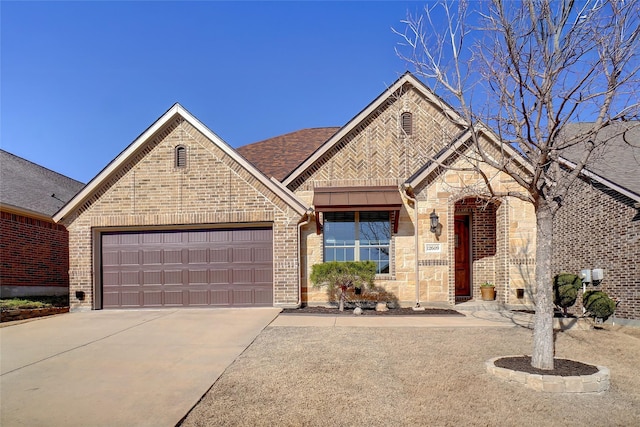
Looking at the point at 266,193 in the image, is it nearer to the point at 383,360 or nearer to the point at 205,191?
the point at 205,191

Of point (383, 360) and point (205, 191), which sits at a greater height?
point (205, 191)

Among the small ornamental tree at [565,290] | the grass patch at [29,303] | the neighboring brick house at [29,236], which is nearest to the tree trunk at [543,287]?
the small ornamental tree at [565,290]

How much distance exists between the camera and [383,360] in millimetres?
6859

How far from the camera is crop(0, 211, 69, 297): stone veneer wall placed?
13.2 m

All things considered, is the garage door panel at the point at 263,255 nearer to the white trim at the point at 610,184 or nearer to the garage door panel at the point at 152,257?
the garage door panel at the point at 152,257

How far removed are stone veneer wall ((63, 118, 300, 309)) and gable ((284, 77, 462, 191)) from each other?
1.48m

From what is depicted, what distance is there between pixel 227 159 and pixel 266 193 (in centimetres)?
146

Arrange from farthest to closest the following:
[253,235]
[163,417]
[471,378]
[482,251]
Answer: [482,251] < [253,235] < [471,378] < [163,417]

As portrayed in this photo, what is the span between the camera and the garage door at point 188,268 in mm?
12445

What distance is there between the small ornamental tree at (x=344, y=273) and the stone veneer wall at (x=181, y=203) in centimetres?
96

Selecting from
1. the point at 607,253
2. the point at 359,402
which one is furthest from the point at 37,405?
the point at 607,253

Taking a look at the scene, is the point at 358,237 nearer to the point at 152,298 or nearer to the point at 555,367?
the point at 152,298

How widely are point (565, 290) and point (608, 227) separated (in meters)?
2.91

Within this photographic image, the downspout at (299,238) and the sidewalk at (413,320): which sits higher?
the downspout at (299,238)
